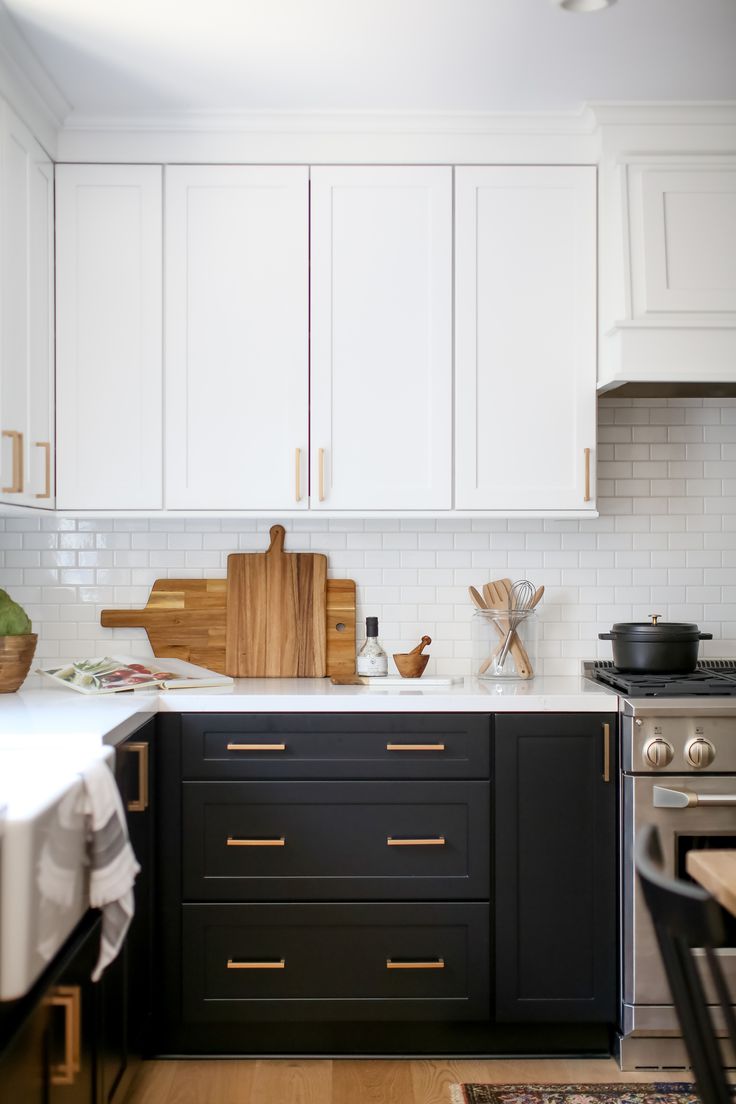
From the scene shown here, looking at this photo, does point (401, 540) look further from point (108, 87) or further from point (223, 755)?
point (108, 87)

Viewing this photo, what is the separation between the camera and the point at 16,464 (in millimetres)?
2635

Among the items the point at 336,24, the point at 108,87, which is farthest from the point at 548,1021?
the point at 108,87

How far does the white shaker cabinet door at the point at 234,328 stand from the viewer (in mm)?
2953

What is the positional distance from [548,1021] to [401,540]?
1519mm

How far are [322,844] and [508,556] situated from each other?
3.89 feet

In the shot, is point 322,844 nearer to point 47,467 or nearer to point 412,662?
point 412,662

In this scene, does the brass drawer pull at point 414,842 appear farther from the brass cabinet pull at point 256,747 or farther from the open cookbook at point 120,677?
the open cookbook at point 120,677

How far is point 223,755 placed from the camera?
2662mm

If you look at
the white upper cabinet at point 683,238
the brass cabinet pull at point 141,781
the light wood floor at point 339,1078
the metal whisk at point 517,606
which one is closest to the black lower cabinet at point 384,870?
the light wood floor at point 339,1078

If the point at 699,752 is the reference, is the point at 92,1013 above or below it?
below

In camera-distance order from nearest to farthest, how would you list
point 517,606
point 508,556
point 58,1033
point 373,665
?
point 58,1033, point 373,665, point 517,606, point 508,556

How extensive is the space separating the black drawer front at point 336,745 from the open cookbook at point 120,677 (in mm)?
178

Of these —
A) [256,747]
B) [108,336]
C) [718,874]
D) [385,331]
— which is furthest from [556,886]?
[108,336]

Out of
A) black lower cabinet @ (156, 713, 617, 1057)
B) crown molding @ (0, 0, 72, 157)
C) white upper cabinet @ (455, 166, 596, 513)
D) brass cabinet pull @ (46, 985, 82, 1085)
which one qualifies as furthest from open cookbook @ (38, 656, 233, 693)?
crown molding @ (0, 0, 72, 157)
